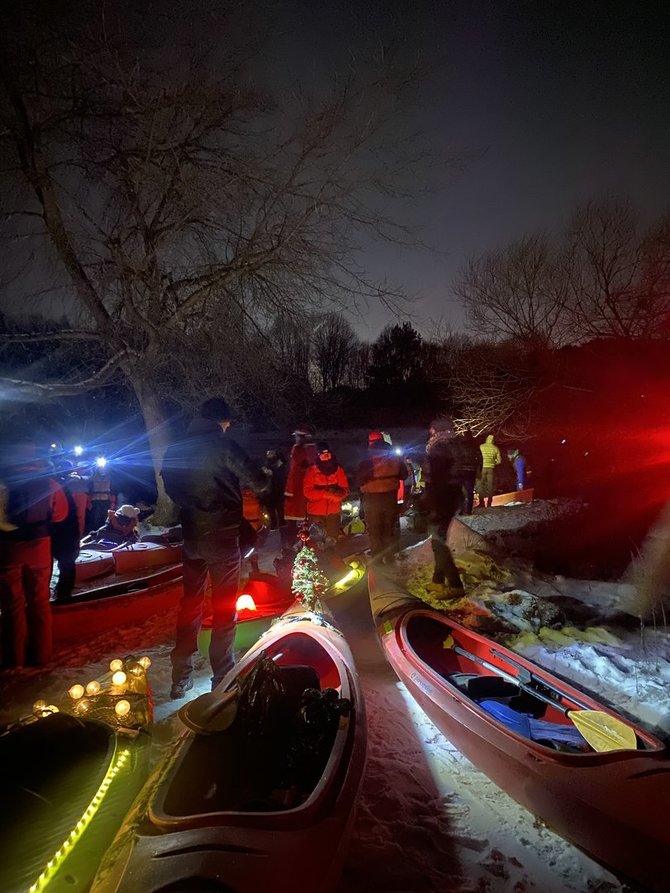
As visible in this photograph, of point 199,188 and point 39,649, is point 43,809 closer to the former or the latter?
point 39,649

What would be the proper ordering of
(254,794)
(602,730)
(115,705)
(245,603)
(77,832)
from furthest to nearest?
(245,603), (602,730), (115,705), (254,794), (77,832)

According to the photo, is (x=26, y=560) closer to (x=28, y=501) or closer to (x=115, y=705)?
(x=28, y=501)

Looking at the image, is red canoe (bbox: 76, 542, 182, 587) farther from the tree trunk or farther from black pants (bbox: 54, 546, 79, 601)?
the tree trunk

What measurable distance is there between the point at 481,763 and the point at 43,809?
8.12 feet

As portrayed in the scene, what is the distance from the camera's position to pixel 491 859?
2617 millimetres

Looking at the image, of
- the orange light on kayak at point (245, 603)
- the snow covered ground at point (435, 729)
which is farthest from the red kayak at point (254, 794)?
the orange light on kayak at point (245, 603)

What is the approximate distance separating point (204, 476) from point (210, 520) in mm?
372

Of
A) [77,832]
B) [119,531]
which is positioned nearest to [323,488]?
[119,531]

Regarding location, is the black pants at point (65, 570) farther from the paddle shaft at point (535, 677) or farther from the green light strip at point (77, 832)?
the paddle shaft at point (535, 677)

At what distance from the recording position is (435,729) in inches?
148

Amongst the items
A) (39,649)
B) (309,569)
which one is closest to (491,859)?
(309,569)

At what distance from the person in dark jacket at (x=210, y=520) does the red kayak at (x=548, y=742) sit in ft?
5.08

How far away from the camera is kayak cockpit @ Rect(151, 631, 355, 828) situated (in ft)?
7.49

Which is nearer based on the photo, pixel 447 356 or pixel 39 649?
pixel 39 649
